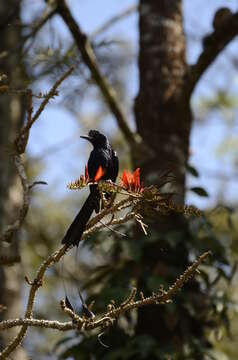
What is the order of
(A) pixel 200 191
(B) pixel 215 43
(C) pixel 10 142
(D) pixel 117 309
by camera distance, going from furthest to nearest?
(B) pixel 215 43
(C) pixel 10 142
(A) pixel 200 191
(D) pixel 117 309

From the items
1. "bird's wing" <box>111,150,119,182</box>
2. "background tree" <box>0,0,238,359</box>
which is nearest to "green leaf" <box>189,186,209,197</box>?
"background tree" <box>0,0,238,359</box>

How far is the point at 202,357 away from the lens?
12.5ft

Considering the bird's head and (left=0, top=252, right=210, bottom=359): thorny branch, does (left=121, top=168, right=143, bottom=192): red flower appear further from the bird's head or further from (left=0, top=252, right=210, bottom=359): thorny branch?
the bird's head

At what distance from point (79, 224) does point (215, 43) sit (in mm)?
2685

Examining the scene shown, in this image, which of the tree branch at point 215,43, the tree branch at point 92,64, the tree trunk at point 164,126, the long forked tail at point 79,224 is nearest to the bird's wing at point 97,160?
the long forked tail at point 79,224

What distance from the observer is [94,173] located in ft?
8.63

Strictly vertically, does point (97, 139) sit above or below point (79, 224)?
above

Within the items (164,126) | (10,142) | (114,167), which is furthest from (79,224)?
(164,126)

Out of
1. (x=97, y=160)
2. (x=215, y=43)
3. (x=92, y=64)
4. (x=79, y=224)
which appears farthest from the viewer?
(x=92, y=64)

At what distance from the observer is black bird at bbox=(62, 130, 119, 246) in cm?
218

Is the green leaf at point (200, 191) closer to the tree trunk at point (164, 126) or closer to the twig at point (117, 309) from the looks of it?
the tree trunk at point (164, 126)

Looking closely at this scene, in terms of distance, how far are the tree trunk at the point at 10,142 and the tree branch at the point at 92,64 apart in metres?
0.37

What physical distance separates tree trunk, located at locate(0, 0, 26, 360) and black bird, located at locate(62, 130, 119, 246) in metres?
1.31

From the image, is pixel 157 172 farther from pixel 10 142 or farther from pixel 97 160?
pixel 97 160
